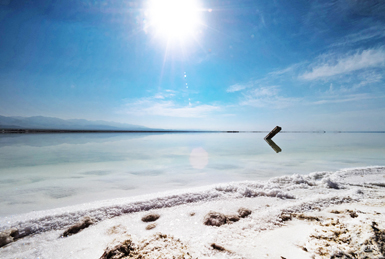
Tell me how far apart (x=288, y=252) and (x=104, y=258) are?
1670 millimetres

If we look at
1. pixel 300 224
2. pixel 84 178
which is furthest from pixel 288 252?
pixel 84 178

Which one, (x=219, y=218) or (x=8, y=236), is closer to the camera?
(x=8, y=236)

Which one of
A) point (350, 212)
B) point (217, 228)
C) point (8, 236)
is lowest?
point (8, 236)

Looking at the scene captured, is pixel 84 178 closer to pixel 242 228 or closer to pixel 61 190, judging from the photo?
pixel 61 190

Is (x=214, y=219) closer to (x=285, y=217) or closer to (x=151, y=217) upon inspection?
(x=151, y=217)

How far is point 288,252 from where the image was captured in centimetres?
154

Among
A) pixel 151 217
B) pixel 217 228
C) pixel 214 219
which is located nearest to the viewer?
pixel 217 228

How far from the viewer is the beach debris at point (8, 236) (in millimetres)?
1795

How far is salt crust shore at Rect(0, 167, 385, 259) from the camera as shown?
1.54 meters

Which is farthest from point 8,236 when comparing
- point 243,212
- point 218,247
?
point 243,212

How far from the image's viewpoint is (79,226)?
2100mm

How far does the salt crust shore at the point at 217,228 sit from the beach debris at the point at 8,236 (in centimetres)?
5

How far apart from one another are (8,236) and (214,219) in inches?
94.2

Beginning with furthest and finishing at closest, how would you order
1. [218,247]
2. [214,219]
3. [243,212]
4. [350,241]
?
1. [243,212]
2. [214,219]
3. [218,247]
4. [350,241]
